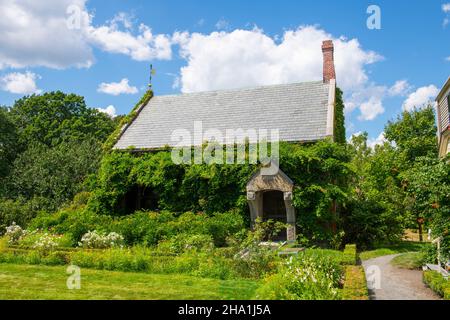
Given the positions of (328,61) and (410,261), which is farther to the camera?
(328,61)

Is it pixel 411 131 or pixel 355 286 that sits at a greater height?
pixel 411 131

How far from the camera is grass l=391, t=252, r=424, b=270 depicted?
580 inches

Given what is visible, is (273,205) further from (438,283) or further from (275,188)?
(438,283)

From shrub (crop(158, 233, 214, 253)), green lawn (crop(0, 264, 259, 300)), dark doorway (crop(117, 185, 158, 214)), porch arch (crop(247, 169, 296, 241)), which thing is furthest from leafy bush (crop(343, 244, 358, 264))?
dark doorway (crop(117, 185, 158, 214))

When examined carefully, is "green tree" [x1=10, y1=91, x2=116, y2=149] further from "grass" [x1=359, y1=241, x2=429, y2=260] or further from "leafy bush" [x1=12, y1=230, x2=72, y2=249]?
"grass" [x1=359, y1=241, x2=429, y2=260]

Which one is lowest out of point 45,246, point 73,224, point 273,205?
point 45,246

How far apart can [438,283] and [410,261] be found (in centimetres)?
539

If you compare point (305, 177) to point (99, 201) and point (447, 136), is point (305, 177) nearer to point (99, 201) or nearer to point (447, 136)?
point (447, 136)

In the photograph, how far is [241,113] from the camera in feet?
72.0

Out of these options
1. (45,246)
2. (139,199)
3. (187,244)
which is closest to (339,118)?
(139,199)

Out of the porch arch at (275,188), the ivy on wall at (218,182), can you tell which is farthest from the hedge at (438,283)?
the porch arch at (275,188)

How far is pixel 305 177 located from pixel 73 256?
A: 10.3 m
